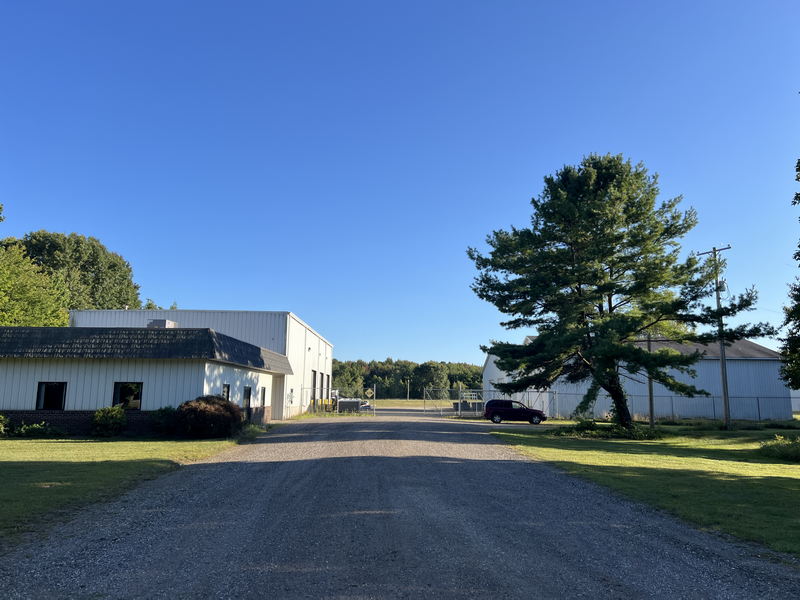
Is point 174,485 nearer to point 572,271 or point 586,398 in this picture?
point 586,398

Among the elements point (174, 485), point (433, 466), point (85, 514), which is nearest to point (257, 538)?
point (85, 514)

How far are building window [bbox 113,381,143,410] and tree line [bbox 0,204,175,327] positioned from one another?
74.2ft

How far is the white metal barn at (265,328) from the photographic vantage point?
115ft

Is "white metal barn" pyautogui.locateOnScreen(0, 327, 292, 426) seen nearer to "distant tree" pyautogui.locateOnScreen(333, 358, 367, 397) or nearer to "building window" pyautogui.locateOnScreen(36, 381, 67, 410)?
"building window" pyautogui.locateOnScreen(36, 381, 67, 410)

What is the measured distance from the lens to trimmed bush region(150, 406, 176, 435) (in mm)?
20469

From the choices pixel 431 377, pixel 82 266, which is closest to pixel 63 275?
pixel 82 266

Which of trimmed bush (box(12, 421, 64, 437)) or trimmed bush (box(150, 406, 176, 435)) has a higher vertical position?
trimmed bush (box(150, 406, 176, 435))

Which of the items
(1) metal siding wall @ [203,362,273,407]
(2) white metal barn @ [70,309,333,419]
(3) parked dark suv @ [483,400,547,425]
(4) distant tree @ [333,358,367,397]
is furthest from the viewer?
(4) distant tree @ [333,358,367,397]

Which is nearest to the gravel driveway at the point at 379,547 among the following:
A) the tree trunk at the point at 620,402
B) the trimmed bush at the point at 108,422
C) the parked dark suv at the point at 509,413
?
the trimmed bush at the point at 108,422

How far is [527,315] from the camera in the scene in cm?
2786

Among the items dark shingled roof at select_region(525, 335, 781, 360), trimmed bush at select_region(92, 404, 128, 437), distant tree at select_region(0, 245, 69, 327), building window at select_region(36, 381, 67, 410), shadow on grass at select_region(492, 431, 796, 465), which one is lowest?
shadow on grass at select_region(492, 431, 796, 465)

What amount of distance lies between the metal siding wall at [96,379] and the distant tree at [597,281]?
15090 mm

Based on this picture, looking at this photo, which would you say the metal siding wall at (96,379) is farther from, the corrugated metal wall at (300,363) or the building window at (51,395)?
the corrugated metal wall at (300,363)

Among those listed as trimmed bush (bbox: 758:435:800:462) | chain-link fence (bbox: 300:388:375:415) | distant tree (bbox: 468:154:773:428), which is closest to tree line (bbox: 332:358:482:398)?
chain-link fence (bbox: 300:388:375:415)
